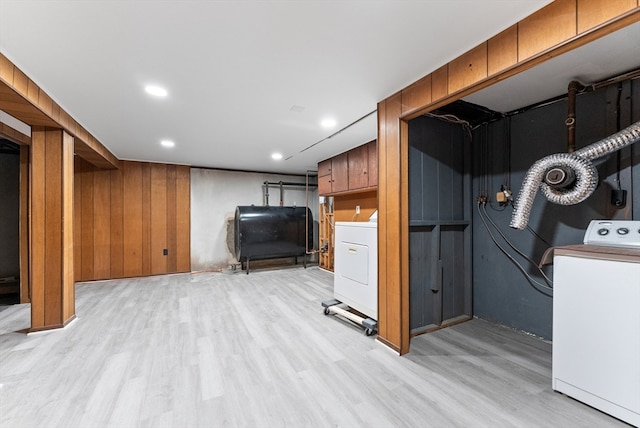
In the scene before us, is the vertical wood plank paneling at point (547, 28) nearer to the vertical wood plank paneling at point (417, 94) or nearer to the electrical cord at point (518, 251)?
the vertical wood plank paneling at point (417, 94)

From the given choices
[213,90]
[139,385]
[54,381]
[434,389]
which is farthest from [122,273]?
[434,389]

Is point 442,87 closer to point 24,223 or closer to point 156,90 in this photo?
point 156,90

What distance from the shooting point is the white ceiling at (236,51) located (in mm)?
1333

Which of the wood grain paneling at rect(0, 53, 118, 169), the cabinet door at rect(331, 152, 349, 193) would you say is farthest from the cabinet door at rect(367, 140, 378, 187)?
the wood grain paneling at rect(0, 53, 118, 169)

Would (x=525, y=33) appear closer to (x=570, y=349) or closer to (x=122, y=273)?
(x=570, y=349)

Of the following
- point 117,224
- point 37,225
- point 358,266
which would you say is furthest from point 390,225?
point 117,224

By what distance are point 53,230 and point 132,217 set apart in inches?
92.9

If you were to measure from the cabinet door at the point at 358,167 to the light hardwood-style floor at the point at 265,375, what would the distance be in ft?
6.70

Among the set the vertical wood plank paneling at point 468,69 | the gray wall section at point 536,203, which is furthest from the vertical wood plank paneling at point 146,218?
the gray wall section at point 536,203

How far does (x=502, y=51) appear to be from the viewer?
4.93 ft

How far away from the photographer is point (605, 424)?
1428mm

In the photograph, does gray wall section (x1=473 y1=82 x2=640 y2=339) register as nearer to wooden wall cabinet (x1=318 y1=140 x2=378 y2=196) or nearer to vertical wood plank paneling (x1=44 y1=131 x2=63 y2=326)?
wooden wall cabinet (x1=318 y1=140 x2=378 y2=196)

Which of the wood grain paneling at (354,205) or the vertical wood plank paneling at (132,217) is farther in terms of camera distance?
the vertical wood plank paneling at (132,217)

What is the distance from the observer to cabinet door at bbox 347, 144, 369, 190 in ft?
12.9
